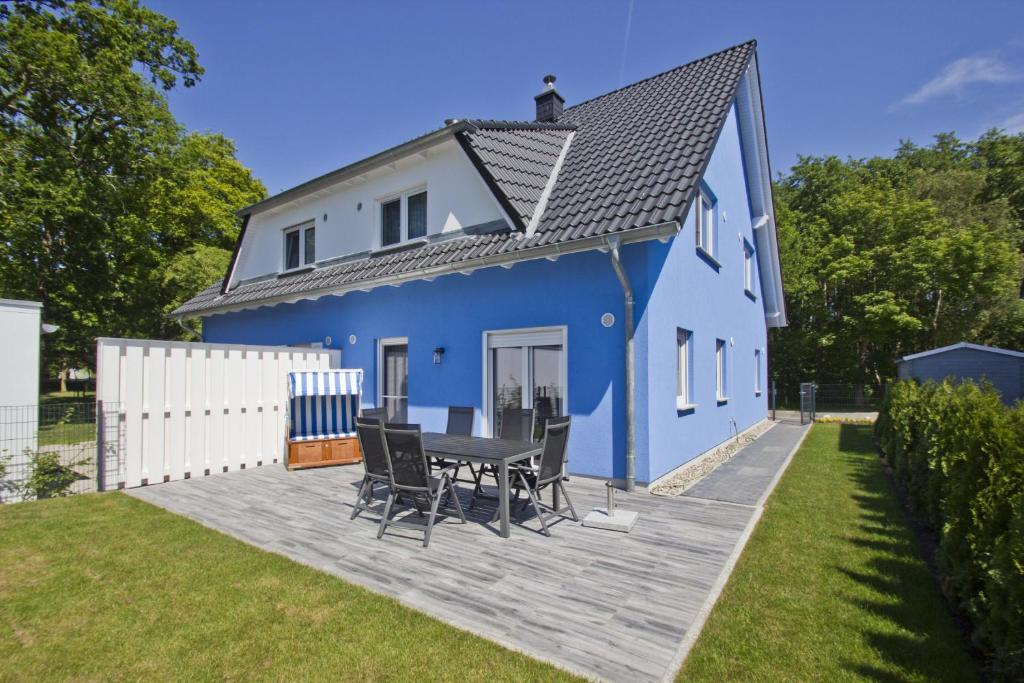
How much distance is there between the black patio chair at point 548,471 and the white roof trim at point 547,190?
11.6 ft

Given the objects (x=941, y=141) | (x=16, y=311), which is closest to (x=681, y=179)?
(x=16, y=311)

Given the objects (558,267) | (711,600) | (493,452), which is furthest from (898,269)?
(711,600)

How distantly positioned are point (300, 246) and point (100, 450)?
6.64 m

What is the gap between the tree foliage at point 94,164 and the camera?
16781 mm

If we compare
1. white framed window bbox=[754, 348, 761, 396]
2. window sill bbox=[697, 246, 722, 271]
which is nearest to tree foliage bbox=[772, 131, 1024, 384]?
white framed window bbox=[754, 348, 761, 396]

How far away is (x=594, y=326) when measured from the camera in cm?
736

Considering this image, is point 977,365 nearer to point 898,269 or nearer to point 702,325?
point 898,269

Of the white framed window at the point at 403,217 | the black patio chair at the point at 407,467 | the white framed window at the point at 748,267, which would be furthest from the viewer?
the white framed window at the point at 748,267

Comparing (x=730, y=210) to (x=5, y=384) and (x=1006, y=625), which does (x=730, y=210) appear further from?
(x=5, y=384)

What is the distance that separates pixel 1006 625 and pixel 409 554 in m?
4.26

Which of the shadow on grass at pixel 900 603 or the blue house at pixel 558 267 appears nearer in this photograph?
the shadow on grass at pixel 900 603

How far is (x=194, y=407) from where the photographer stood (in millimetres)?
8461

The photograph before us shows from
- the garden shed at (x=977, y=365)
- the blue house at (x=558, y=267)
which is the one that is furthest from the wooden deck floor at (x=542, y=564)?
the garden shed at (x=977, y=365)

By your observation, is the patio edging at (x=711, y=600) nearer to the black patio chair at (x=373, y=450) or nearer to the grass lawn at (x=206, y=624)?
the grass lawn at (x=206, y=624)
